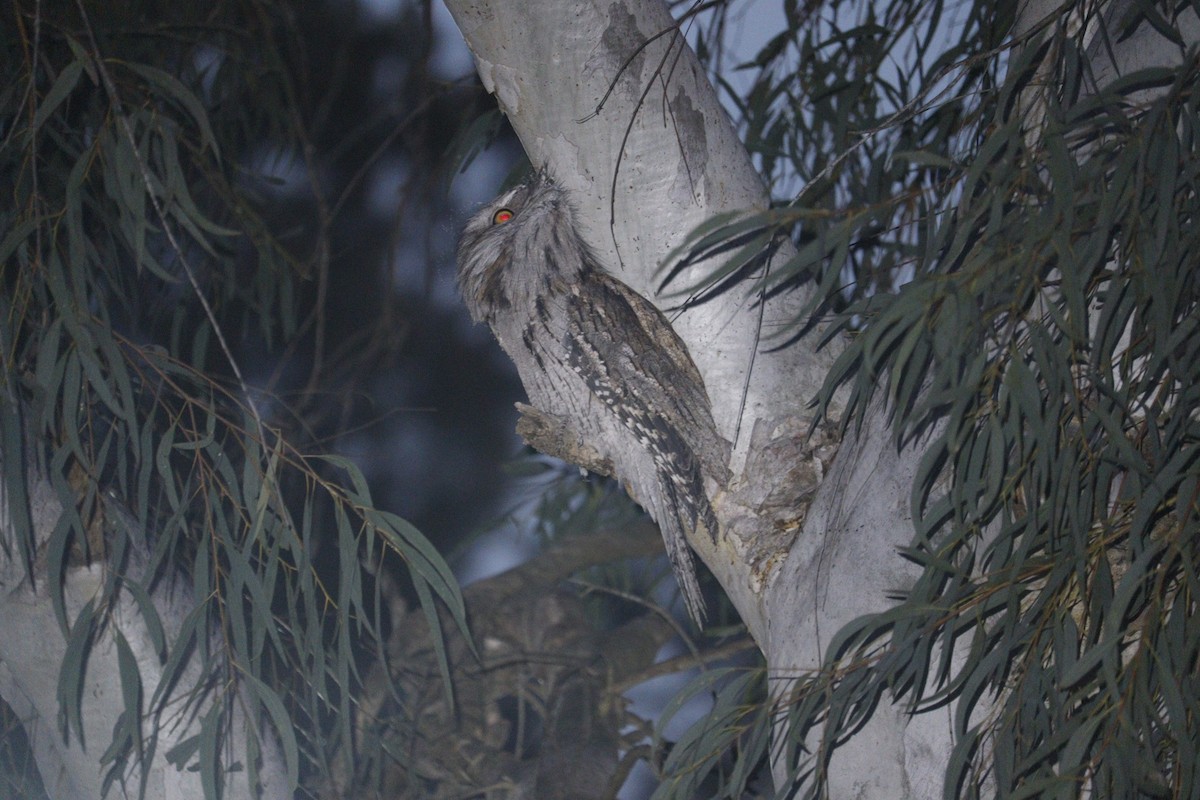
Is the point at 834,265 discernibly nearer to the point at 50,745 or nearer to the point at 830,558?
the point at 830,558

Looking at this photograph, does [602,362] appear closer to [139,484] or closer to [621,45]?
[621,45]

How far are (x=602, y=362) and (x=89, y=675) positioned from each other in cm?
81

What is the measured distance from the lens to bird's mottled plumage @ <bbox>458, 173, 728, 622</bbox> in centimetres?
125

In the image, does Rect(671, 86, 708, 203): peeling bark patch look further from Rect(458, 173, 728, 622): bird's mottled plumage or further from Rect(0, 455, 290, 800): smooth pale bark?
Rect(0, 455, 290, 800): smooth pale bark

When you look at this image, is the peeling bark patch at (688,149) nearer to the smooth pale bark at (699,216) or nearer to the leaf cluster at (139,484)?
the smooth pale bark at (699,216)

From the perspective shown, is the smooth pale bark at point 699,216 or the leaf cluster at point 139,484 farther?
the leaf cluster at point 139,484

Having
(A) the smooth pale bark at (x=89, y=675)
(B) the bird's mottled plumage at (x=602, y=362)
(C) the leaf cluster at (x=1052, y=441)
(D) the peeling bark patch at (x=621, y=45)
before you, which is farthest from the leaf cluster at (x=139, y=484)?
(C) the leaf cluster at (x=1052, y=441)

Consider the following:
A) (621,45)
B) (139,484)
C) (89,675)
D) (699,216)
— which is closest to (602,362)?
(699,216)

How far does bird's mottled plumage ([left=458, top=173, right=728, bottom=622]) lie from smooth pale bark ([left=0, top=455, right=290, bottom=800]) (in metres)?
0.64

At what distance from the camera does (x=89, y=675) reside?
4.09 ft

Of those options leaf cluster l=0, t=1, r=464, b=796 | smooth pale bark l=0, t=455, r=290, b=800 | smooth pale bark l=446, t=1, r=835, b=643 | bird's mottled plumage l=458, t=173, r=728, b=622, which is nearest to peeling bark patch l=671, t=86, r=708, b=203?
smooth pale bark l=446, t=1, r=835, b=643

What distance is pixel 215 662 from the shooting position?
1228mm

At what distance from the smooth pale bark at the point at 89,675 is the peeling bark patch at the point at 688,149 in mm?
898

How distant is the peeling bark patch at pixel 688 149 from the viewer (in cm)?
112
